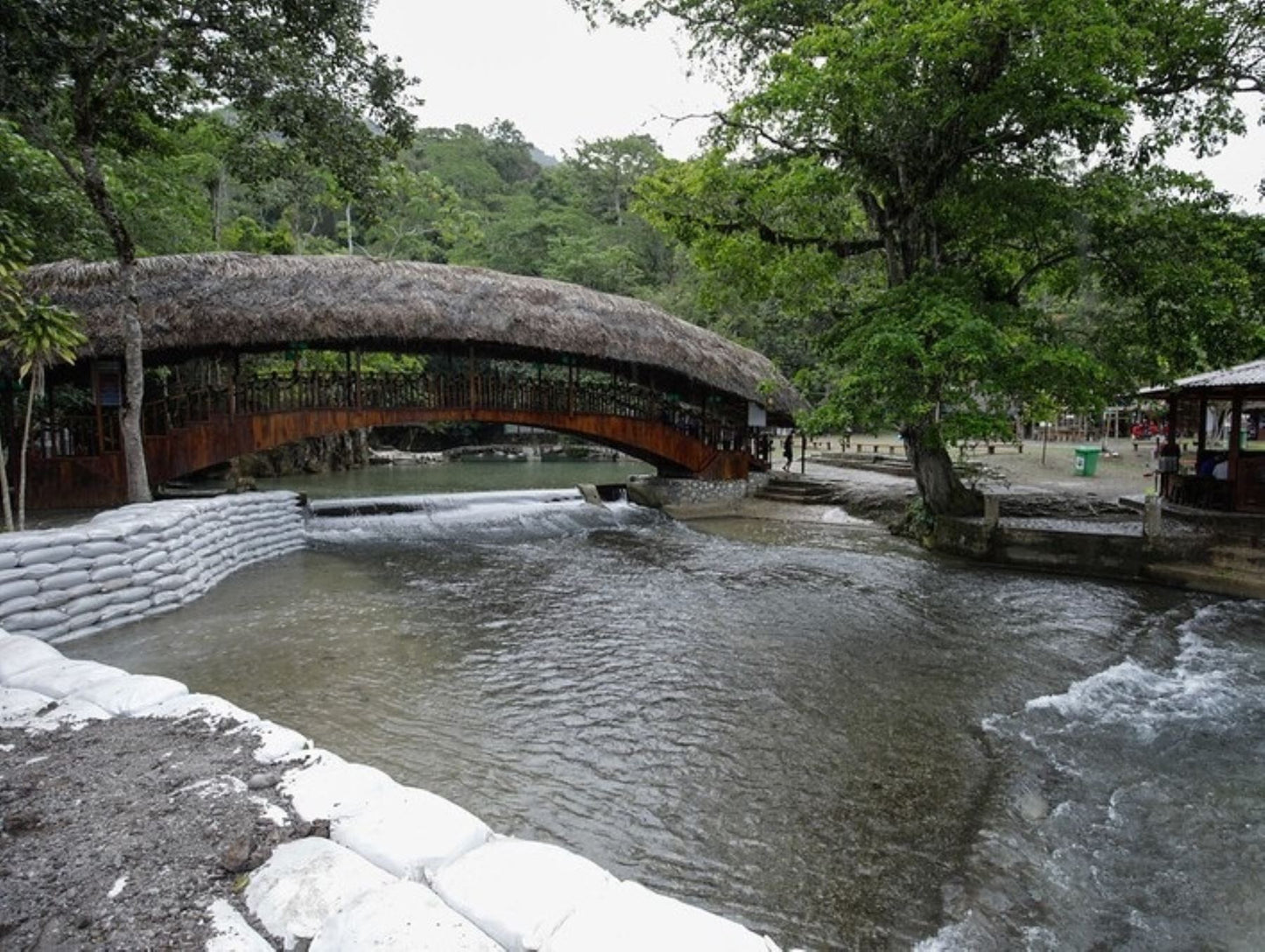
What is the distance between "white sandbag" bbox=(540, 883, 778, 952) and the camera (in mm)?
1790

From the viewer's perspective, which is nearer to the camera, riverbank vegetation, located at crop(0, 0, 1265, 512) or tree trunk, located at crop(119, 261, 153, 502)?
riverbank vegetation, located at crop(0, 0, 1265, 512)

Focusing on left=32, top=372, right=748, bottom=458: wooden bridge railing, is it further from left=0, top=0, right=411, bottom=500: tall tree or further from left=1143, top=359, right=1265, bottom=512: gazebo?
left=1143, top=359, right=1265, bottom=512: gazebo

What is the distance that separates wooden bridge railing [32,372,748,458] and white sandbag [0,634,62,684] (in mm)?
8953

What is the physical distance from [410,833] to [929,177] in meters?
11.3

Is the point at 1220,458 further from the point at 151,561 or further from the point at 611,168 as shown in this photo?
the point at 611,168

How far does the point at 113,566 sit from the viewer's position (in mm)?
6922

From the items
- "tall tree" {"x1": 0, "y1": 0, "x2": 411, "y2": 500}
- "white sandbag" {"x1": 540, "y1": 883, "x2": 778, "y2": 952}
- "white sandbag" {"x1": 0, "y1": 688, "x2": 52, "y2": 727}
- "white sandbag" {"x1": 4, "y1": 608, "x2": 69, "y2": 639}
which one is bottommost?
"white sandbag" {"x1": 4, "y1": 608, "x2": 69, "y2": 639}

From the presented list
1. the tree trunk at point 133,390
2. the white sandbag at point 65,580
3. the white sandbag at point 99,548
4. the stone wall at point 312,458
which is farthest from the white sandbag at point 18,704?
the stone wall at point 312,458

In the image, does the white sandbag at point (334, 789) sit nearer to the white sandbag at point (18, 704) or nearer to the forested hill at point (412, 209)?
the white sandbag at point (18, 704)

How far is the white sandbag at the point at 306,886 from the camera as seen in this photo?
2.02 m

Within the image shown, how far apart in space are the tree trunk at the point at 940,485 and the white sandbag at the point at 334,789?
10.7 meters

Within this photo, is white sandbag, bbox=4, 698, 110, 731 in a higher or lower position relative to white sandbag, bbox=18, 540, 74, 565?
lower

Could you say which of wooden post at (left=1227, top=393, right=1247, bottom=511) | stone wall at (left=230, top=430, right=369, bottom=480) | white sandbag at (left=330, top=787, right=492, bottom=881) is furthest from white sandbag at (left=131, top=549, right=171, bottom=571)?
wooden post at (left=1227, top=393, right=1247, bottom=511)

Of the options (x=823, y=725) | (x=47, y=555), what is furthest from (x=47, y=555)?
(x=823, y=725)
